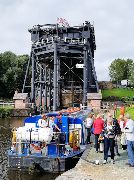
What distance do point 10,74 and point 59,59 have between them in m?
36.9

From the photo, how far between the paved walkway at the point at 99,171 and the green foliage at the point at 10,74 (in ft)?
251

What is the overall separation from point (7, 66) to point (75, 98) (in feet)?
91.4

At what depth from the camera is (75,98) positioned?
244 ft

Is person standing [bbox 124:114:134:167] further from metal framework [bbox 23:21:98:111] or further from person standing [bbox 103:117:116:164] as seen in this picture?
metal framework [bbox 23:21:98:111]

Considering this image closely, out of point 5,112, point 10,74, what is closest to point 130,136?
point 5,112

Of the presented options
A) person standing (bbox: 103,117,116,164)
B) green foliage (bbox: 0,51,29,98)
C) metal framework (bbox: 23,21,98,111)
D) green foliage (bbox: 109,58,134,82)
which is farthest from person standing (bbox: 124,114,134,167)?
green foliage (bbox: 109,58,134,82)

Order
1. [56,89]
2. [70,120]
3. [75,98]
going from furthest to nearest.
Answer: [75,98] < [56,89] < [70,120]

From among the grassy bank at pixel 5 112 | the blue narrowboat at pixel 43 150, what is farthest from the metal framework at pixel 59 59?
the blue narrowboat at pixel 43 150

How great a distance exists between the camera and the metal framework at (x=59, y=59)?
A: 57500 millimetres

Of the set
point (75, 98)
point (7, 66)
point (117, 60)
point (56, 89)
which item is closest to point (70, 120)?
point (56, 89)

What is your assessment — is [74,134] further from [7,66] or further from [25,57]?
[25,57]

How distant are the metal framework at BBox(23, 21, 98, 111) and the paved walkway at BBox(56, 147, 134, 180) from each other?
1474 inches

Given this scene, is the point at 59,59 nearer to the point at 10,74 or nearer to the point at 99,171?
the point at 10,74

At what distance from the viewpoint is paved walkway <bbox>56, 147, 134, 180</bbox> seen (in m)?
14.8
